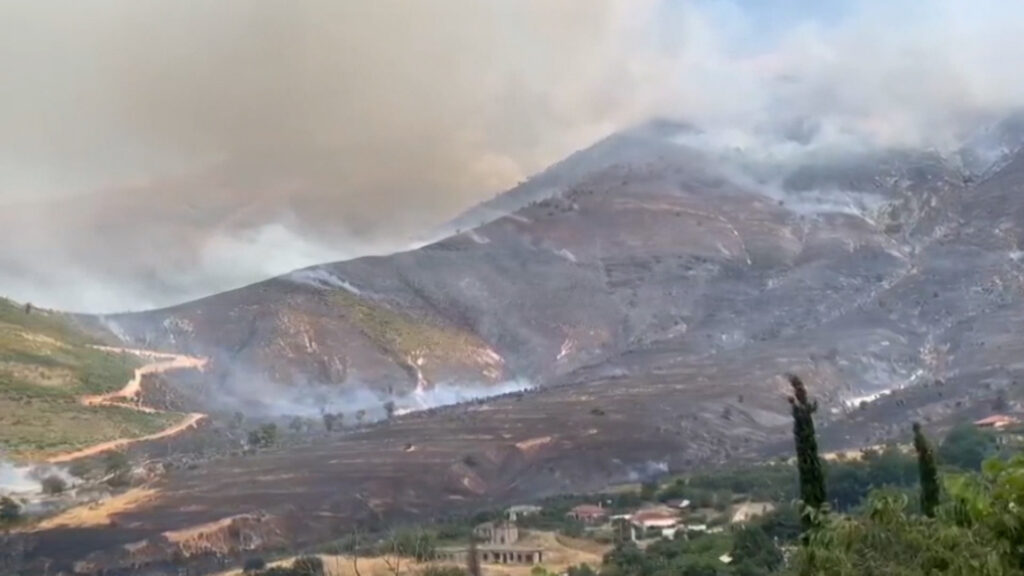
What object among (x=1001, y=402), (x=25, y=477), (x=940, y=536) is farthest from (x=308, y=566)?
(x=1001, y=402)

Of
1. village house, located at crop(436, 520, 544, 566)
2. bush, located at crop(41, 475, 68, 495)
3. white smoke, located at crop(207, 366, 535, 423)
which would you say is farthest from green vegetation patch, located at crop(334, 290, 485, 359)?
village house, located at crop(436, 520, 544, 566)

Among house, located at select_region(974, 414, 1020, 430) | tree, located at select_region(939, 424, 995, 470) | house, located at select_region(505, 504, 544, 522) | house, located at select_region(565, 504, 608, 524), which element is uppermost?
house, located at select_region(974, 414, 1020, 430)

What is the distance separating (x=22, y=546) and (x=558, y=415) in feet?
153

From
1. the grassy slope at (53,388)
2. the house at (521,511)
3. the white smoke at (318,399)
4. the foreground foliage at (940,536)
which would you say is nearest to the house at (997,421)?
the house at (521,511)

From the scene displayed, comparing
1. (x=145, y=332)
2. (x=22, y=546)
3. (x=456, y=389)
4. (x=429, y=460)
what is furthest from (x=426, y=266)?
(x=22, y=546)

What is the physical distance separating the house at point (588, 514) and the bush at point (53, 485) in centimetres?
3699

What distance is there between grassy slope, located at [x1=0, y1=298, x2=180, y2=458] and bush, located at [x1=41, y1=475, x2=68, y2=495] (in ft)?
13.0

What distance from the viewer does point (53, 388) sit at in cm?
9075

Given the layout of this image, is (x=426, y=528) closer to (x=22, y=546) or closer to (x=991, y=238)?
(x=22, y=546)

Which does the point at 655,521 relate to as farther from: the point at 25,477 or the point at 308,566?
the point at 25,477

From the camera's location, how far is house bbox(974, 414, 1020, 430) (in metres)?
68.8

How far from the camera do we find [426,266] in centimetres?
15900

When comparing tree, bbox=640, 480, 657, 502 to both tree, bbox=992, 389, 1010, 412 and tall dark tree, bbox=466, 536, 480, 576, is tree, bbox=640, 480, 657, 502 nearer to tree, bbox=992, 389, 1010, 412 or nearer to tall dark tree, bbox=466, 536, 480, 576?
tall dark tree, bbox=466, 536, 480, 576

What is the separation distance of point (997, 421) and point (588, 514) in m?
30.9
